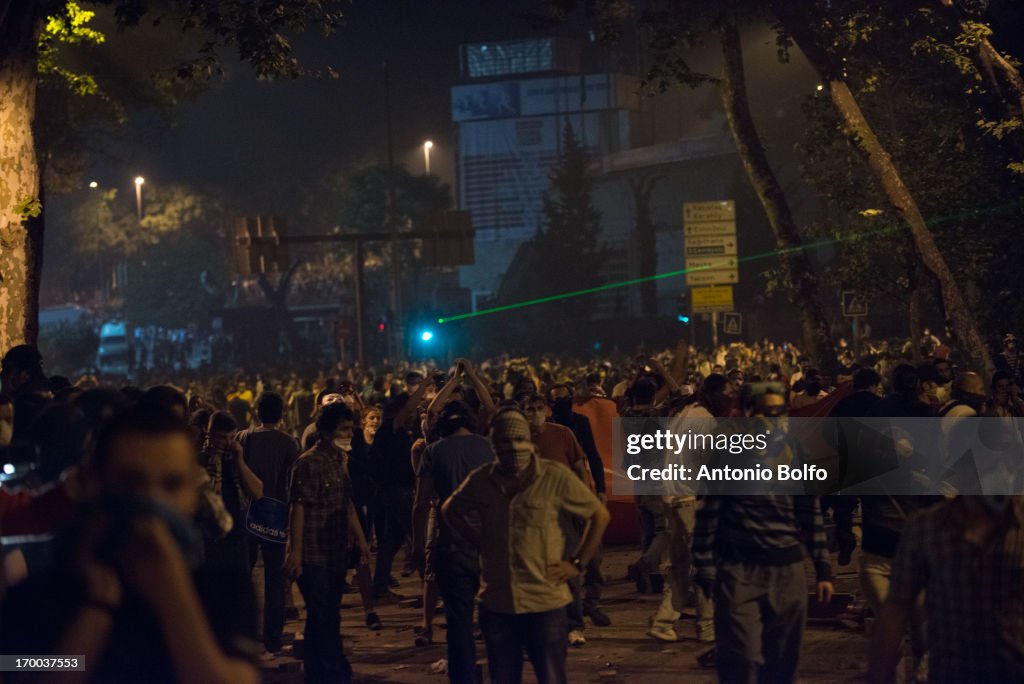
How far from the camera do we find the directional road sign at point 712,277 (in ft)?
86.8

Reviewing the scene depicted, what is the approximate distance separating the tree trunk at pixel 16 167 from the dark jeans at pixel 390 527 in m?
4.71

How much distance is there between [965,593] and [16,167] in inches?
489

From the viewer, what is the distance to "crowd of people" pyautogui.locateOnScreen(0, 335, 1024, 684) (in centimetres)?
332

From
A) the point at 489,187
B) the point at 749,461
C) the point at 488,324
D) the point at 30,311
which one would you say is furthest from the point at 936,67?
the point at 489,187

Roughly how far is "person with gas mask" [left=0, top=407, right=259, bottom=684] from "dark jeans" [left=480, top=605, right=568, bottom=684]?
11.1 feet

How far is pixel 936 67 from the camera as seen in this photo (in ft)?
75.7

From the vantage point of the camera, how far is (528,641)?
6.92m

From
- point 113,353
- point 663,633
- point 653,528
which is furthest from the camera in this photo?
point 113,353

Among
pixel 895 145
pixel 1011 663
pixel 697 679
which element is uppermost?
pixel 895 145

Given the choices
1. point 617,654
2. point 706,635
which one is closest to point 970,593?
point 617,654

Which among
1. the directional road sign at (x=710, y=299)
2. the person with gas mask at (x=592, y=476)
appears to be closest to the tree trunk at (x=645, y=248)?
the directional road sign at (x=710, y=299)

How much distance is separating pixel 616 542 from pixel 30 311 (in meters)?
6.93

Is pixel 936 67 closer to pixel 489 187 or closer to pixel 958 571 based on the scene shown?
pixel 958 571

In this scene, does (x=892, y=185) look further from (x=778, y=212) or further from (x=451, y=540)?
(x=451, y=540)
